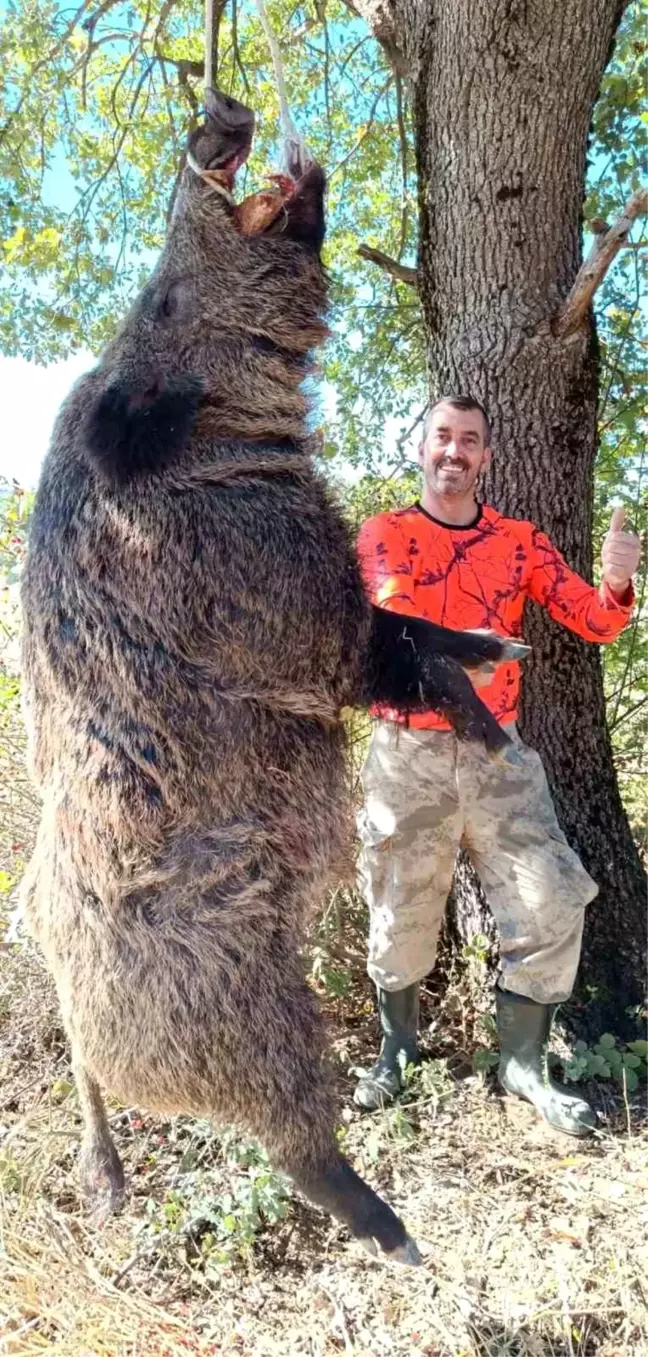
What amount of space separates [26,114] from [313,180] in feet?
15.4

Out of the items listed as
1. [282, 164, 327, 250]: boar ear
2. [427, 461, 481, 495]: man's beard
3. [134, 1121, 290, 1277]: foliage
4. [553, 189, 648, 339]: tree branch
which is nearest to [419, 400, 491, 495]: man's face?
[427, 461, 481, 495]: man's beard

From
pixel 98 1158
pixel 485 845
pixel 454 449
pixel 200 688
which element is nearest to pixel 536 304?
pixel 454 449

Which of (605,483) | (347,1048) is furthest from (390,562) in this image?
(605,483)

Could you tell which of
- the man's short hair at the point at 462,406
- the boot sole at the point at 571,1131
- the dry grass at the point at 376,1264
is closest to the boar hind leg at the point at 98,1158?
the dry grass at the point at 376,1264

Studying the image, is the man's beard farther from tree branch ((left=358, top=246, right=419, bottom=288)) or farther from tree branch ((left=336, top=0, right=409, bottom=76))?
tree branch ((left=336, top=0, right=409, bottom=76))

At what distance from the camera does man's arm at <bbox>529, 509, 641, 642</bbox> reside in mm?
2850

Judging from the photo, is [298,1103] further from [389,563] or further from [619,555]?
[619,555]

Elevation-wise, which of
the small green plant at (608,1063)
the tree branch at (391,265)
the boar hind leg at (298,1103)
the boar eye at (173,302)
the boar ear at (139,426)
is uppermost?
the tree branch at (391,265)

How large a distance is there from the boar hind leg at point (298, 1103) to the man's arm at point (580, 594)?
1.57m

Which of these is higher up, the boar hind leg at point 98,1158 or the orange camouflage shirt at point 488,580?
the orange camouflage shirt at point 488,580

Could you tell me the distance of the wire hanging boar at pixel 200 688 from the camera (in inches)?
73.5

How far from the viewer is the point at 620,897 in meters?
3.63

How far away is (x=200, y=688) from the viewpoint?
190cm

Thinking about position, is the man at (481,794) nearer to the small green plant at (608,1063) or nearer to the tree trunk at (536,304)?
the small green plant at (608,1063)
